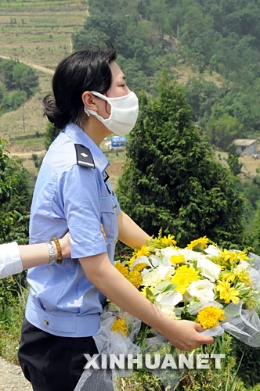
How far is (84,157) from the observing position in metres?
1.81

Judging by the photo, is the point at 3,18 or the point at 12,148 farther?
the point at 3,18

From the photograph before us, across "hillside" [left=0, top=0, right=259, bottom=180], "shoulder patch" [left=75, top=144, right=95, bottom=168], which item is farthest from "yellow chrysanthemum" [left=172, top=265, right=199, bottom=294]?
"hillside" [left=0, top=0, right=259, bottom=180]

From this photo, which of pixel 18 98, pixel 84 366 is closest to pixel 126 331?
pixel 84 366

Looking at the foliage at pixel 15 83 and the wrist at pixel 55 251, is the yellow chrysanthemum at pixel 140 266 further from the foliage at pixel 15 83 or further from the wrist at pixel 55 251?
the foliage at pixel 15 83

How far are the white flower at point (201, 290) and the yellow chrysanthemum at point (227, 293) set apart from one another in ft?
0.09

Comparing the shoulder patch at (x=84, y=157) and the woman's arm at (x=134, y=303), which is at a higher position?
the shoulder patch at (x=84, y=157)

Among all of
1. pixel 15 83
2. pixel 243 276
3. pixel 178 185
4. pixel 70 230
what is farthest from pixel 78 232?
pixel 15 83

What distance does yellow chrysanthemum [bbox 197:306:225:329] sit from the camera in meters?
1.85

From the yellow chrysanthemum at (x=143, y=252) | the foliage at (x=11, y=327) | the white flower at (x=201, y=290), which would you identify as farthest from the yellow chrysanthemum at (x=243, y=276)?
the foliage at (x=11, y=327)

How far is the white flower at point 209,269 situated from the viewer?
200cm

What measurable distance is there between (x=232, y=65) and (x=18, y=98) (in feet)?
107

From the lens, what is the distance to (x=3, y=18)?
328 feet

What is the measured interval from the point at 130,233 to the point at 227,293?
497mm

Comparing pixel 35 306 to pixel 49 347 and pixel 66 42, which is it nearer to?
pixel 49 347
